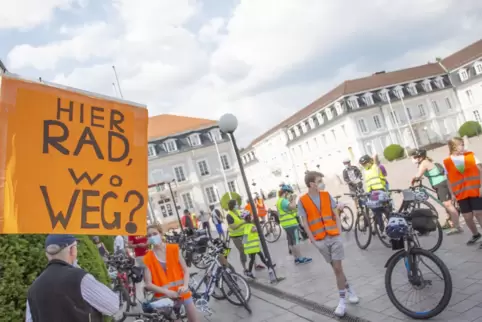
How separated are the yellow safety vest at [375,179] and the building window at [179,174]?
41040mm

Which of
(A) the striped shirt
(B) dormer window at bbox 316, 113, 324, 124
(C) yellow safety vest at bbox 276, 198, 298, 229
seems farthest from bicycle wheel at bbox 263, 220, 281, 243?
(B) dormer window at bbox 316, 113, 324, 124

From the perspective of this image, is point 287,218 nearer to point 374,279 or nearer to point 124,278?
point 374,279

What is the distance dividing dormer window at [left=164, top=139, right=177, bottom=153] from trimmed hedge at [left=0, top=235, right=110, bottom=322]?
44.7 metres

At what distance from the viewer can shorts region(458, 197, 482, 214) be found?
21.2 ft

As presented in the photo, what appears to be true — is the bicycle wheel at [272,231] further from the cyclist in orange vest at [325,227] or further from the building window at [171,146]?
the building window at [171,146]

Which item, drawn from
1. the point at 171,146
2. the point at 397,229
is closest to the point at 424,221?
the point at 397,229

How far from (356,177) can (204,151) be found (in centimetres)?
3968

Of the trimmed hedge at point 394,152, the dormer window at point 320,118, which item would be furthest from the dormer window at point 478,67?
the trimmed hedge at point 394,152

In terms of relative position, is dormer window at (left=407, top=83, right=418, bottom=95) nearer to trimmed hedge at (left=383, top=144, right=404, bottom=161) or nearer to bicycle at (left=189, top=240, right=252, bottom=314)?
trimmed hedge at (left=383, top=144, right=404, bottom=161)

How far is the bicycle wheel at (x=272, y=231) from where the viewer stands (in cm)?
1422

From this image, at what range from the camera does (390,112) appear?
187ft

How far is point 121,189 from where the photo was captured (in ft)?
11.4

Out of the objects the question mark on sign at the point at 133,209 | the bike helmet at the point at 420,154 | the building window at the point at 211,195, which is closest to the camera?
the question mark on sign at the point at 133,209

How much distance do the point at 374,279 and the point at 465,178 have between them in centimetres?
219
